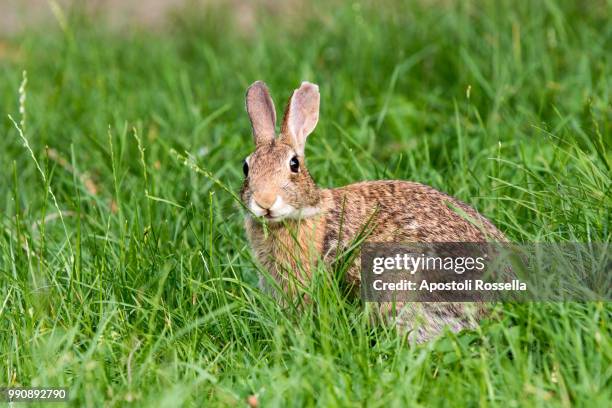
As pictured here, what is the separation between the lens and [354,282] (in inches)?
172

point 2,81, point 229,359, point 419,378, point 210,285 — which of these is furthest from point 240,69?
point 419,378

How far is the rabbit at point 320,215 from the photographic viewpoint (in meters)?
4.31

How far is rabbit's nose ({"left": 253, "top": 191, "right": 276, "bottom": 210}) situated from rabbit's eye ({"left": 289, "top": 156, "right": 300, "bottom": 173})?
0.26 meters

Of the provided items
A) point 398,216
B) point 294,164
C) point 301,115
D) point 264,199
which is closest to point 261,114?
point 301,115

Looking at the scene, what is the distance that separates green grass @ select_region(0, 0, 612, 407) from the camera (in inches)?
142

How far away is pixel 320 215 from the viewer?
4637 mm

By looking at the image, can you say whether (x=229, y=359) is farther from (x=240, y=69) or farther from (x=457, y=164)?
(x=240, y=69)

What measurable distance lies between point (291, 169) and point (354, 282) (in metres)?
0.56

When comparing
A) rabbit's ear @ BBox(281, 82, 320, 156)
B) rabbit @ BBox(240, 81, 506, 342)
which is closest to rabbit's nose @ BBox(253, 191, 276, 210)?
rabbit @ BBox(240, 81, 506, 342)

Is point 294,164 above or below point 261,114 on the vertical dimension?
below

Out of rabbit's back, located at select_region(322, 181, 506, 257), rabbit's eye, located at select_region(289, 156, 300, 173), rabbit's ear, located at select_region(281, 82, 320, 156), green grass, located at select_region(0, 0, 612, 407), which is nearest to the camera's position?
green grass, located at select_region(0, 0, 612, 407)

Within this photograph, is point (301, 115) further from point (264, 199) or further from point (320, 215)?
point (264, 199)

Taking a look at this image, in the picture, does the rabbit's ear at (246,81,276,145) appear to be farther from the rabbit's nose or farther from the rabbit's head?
the rabbit's nose

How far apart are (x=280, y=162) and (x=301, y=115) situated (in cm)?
34
